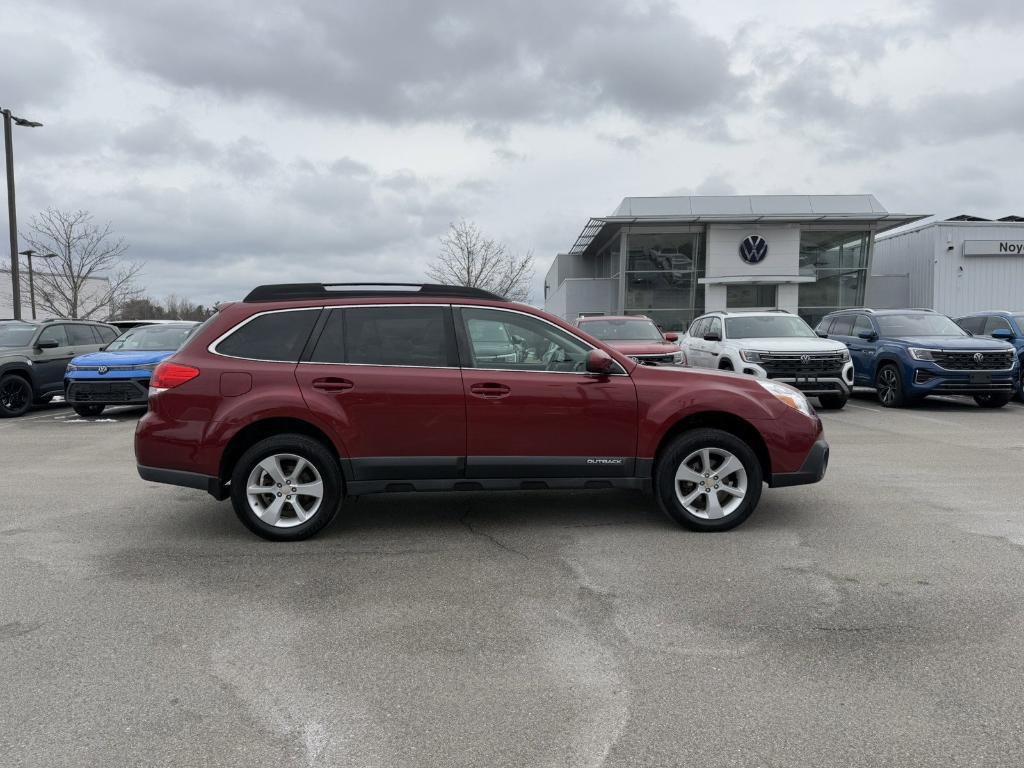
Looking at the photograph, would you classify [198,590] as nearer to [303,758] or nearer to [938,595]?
[303,758]

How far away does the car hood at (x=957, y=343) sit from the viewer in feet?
42.5

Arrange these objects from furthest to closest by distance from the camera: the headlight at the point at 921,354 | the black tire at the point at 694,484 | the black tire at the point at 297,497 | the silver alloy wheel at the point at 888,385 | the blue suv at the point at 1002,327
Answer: the blue suv at the point at 1002,327, the silver alloy wheel at the point at 888,385, the headlight at the point at 921,354, the black tire at the point at 694,484, the black tire at the point at 297,497

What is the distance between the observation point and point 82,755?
2.74 meters

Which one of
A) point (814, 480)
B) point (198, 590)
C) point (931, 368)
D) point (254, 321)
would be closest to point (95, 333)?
point (254, 321)

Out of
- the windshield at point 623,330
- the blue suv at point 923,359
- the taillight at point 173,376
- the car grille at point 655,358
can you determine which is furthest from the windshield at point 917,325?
the taillight at point 173,376

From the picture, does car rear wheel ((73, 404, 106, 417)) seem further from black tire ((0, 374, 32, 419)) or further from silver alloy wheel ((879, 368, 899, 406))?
silver alloy wheel ((879, 368, 899, 406))

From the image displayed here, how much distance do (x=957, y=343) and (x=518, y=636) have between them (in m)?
12.2

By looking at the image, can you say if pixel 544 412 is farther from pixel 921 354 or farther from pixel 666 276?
pixel 666 276

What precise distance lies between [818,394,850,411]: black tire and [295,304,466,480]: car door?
936 cm

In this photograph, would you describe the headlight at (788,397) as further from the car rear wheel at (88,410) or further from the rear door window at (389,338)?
the car rear wheel at (88,410)

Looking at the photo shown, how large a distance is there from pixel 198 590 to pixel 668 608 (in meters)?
2.65

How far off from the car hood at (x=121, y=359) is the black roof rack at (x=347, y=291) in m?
8.12

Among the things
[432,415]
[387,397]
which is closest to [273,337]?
[387,397]

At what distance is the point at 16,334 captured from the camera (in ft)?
47.0
